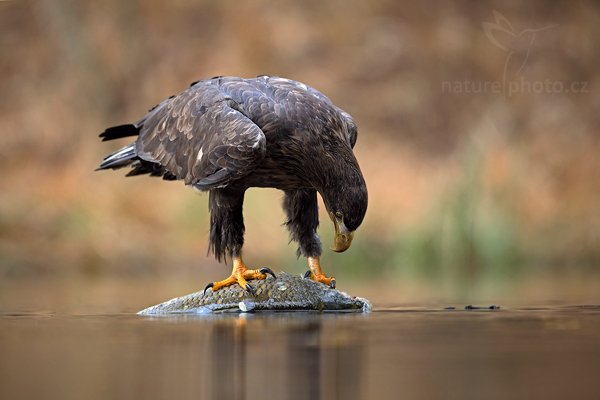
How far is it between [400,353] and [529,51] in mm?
20481

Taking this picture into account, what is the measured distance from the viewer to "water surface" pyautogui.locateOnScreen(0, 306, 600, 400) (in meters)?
5.10

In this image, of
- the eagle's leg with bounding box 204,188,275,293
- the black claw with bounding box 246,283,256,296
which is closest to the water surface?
the black claw with bounding box 246,283,256,296

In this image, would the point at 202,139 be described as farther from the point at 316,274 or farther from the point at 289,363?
the point at 289,363

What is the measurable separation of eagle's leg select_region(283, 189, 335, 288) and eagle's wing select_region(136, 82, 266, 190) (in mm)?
1007

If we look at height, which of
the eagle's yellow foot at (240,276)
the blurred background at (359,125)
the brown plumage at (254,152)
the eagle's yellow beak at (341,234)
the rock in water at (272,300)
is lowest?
the rock in water at (272,300)

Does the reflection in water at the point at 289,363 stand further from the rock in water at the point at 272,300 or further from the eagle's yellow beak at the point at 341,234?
the rock in water at the point at 272,300

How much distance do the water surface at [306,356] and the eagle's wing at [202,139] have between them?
4.49ft

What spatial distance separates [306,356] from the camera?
629 centimetres

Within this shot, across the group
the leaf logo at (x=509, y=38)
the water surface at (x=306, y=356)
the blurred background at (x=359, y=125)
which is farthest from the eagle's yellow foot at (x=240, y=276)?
the leaf logo at (x=509, y=38)

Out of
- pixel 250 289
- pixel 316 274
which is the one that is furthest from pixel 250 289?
pixel 316 274

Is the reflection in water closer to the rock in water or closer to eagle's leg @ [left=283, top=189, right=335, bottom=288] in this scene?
the rock in water

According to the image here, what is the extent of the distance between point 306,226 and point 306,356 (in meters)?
4.12

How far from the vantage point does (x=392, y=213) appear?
2128 centimetres

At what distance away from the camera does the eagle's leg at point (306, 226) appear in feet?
33.9
